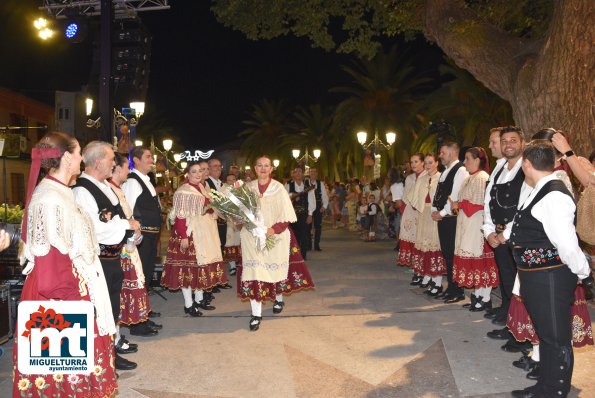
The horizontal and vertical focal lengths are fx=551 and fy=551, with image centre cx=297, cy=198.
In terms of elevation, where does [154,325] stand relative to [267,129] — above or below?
below

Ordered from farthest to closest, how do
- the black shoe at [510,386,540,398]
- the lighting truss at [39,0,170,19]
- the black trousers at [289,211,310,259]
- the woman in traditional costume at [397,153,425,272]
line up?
the black trousers at [289,211,310,259], the lighting truss at [39,0,170,19], the woman in traditional costume at [397,153,425,272], the black shoe at [510,386,540,398]

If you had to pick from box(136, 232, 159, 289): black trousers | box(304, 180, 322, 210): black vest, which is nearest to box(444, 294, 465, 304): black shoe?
box(136, 232, 159, 289): black trousers

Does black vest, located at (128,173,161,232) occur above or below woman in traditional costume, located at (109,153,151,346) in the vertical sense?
above

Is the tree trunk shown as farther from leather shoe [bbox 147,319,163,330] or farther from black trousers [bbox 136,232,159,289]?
leather shoe [bbox 147,319,163,330]

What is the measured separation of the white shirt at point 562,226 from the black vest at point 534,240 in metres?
0.06

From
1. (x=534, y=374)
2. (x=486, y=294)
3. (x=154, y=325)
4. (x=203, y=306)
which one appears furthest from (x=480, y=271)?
(x=154, y=325)

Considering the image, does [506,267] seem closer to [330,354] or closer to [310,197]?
[330,354]

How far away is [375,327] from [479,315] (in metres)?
1.44

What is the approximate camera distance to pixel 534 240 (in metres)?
4.08

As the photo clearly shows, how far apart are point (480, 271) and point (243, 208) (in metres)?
3.11

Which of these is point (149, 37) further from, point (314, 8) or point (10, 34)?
point (10, 34)

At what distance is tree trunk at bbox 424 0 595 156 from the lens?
7574 millimetres

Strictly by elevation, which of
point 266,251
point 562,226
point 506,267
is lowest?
point 506,267

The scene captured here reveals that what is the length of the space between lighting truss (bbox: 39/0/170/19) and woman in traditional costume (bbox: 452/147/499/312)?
798 centimetres
